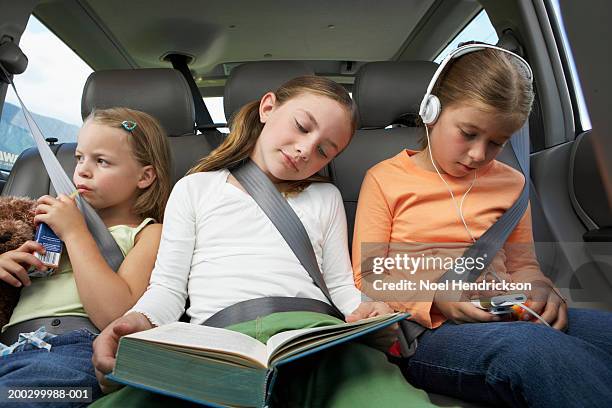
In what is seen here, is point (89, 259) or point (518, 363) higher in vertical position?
point (89, 259)

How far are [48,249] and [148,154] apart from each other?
15.3 inches

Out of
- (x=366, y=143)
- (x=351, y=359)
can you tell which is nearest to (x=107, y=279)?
(x=351, y=359)

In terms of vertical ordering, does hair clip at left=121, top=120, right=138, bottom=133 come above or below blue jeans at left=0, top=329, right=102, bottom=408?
above

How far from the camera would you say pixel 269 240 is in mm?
1190

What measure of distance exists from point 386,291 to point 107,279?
603mm

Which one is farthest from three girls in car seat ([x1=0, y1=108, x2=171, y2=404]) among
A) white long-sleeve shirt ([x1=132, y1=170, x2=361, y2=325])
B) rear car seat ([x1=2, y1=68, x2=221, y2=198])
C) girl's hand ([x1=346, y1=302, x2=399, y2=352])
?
girl's hand ([x1=346, y1=302, x2=399, y2=352])

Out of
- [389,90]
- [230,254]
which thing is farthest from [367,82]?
[230,254]

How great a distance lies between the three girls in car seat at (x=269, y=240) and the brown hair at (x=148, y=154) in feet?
0.42

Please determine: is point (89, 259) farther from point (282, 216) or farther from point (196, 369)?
point (196, 369)

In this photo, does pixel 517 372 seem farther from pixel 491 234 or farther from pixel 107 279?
pixel 107 279

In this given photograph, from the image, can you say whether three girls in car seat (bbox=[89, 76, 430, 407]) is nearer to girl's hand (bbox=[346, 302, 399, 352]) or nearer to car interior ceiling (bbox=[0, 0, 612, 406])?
girl's hand (bbox=[346, 302, 399, 352])

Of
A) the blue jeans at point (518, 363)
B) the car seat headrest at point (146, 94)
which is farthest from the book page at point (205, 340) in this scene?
the car seat headrest at point (146, 94)

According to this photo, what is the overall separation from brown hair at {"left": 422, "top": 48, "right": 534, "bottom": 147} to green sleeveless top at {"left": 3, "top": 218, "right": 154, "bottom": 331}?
0.98 metres

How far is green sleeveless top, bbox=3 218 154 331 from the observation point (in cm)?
110
